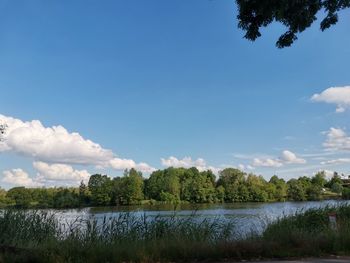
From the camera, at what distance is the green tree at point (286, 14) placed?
8727mm

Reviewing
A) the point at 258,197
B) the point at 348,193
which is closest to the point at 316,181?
the point at 258,197

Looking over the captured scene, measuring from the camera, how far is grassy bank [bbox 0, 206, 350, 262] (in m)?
10.0

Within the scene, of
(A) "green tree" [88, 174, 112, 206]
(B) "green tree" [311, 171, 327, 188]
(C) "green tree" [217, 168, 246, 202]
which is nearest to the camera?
(A) "green tree" [88, 174, 112, 206]

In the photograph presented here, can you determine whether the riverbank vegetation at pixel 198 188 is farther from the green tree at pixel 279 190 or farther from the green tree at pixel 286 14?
the green tree at pixel 286 14

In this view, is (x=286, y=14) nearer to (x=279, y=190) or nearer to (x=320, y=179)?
(x=279, y=190)

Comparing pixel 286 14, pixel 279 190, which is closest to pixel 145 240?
pixel 286 14

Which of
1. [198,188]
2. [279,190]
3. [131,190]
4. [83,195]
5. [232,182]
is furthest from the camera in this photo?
[232,182]

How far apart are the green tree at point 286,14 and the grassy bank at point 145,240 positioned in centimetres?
515

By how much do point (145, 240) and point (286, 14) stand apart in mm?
7381

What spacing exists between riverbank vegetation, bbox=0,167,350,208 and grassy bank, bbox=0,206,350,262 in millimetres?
95427

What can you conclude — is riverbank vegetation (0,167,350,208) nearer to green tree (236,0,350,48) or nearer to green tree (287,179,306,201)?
green tree (287,179,306,201)

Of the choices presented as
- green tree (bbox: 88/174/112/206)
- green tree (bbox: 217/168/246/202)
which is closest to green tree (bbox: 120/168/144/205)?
green tree (bbox: 88/174/112/206)

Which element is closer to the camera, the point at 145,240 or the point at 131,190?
the point at 145,240

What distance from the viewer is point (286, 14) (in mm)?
8945
